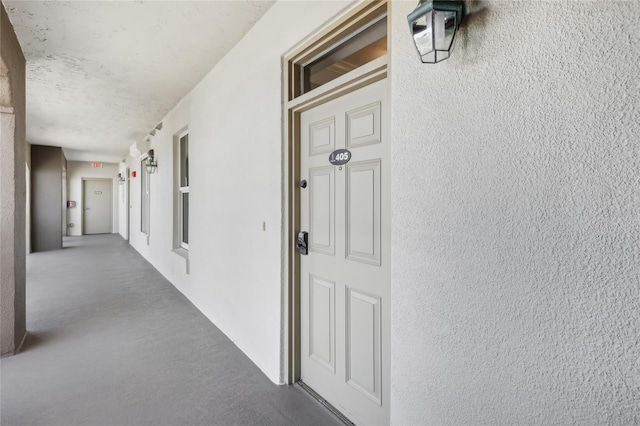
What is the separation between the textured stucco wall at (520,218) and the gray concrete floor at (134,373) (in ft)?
3.72

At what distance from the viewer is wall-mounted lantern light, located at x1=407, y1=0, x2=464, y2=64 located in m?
1.07

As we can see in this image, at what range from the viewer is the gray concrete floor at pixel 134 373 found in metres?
1.89

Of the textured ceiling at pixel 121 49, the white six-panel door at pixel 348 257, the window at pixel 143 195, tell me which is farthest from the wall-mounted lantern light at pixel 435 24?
the window at pixel 143 195

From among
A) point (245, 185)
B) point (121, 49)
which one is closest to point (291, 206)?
point (245, 185)

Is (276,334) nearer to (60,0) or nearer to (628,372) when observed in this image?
(628,372)

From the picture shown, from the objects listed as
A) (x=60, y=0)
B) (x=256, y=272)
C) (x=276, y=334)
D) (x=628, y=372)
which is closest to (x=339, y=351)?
(x=276, y=334)

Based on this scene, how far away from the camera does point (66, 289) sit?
4.57 meters

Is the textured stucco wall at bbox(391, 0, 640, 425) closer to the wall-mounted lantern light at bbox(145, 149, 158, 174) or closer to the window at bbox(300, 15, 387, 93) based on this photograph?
the window at bbox(300, 15, 387, 93)

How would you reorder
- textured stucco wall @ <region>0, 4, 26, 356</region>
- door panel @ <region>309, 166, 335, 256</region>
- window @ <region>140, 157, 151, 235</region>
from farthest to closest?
window @ <region>140, 157, 151, 235</region> < textured stucco wall @ <region>0, 4, 26, 356</region> < door panel @ <region>309, 166, 335, 256</region>

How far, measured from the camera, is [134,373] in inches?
92.3

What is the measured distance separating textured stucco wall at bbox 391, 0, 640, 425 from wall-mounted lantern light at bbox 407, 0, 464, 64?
0.20 ft

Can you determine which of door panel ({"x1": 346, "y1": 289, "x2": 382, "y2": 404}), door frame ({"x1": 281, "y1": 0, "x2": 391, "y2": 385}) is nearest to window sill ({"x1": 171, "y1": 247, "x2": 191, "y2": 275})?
door frame ({"x1": 281, "y1": 0, "x2": 391, "y2": 385})

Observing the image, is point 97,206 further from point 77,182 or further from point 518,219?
point 518,219

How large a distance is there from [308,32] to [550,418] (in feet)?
7.02
